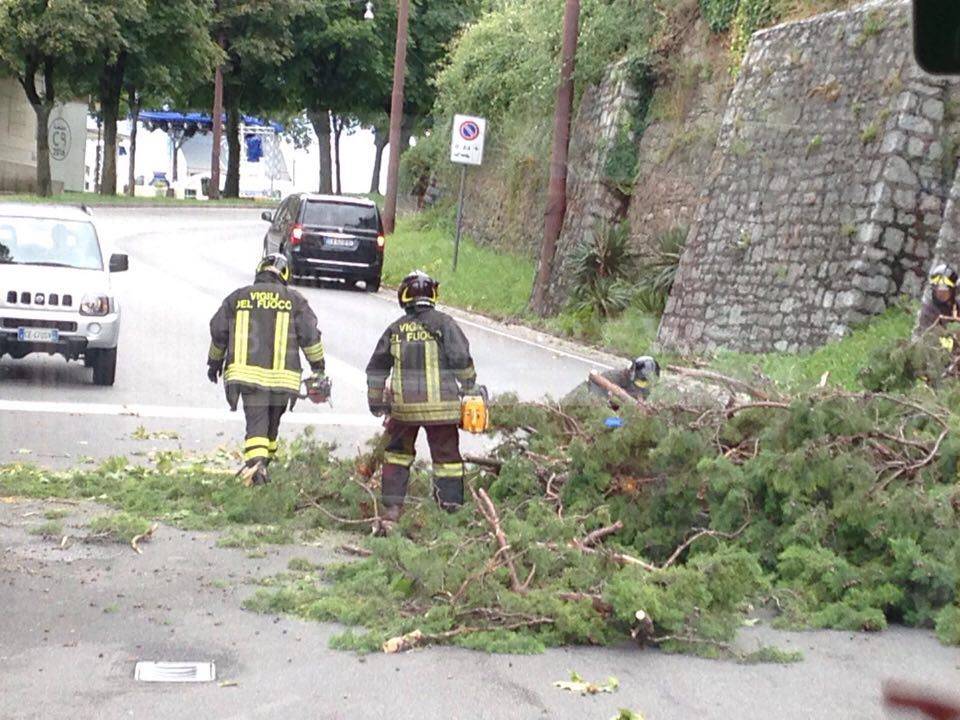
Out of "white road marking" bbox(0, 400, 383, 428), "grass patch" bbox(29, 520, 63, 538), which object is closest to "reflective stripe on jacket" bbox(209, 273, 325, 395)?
"grass patch" bbox(29, 520, 63, 538)

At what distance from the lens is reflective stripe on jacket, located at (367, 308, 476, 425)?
33.2 ft

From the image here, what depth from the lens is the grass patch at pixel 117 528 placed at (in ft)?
31.0

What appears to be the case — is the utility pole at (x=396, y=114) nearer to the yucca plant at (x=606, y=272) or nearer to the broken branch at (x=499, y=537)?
the yucca plant at (x=606, y=272)

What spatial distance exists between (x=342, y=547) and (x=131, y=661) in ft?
8.51

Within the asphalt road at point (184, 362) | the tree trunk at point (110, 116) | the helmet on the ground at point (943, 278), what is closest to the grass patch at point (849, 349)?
the helmet on the ground at point (943, 278)

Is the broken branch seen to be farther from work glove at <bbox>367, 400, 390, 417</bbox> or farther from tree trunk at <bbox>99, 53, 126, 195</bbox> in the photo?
tree trunk at <bbox>99, 53, 126, 195</bbox>

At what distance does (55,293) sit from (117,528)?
7.03 m

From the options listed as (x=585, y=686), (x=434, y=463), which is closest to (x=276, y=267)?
(x=434, y=463)

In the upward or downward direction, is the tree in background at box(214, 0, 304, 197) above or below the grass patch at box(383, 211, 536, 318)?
above

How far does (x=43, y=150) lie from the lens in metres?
45.8

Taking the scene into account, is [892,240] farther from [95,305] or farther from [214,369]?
[214,369]

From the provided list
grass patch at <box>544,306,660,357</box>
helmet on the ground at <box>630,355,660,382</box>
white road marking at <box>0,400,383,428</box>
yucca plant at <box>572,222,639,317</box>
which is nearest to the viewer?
helmet on the ground at <box>630,355,660,382</box>

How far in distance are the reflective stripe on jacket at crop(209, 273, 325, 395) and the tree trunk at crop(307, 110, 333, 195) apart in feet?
20.2

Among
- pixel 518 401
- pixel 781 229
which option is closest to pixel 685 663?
pixel 518 401
